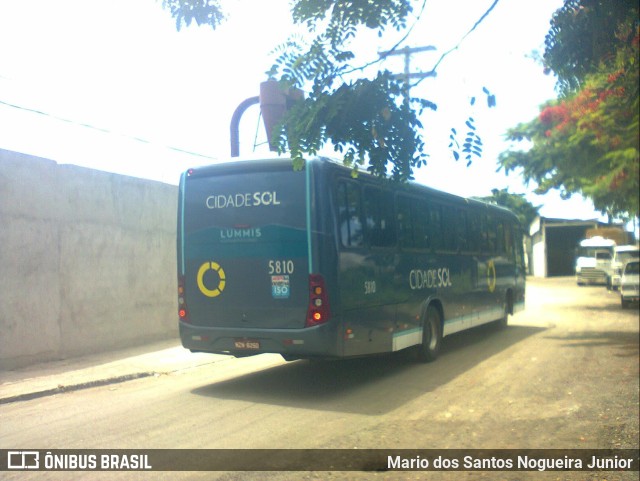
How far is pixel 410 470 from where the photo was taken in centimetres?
559

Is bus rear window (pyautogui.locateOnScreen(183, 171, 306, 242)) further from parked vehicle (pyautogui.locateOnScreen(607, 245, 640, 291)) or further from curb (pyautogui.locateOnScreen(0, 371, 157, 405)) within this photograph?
parked vehicle (pyautogui.locateOnScreen(607, 245, 640, 291))

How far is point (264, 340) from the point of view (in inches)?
336

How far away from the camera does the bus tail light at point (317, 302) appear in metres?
8.27

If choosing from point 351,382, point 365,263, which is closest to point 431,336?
point 351,382

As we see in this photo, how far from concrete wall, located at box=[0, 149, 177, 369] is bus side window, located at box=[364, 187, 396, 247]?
5.50 m

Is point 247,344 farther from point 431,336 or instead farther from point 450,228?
point 450,228

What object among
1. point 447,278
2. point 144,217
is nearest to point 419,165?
point 447,278

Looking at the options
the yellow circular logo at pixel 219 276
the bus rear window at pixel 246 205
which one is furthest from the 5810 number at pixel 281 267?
the yellow circular logo at pixel 219 276

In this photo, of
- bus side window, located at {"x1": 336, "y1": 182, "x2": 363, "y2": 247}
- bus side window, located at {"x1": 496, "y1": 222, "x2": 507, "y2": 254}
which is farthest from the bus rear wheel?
bus side window, located at {"x1": 496, "y1": 222, "x2": 507, "y2": 254}

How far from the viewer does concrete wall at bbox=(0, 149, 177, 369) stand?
10.2m

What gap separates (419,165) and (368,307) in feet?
12.8

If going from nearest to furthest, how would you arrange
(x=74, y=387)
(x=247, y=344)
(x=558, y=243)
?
1. (x=247, y=344)
2. (x=74, y=387)
3. (x=558, y=243)

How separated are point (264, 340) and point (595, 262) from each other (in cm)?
3539

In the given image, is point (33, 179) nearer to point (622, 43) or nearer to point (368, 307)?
point (368, 307)
